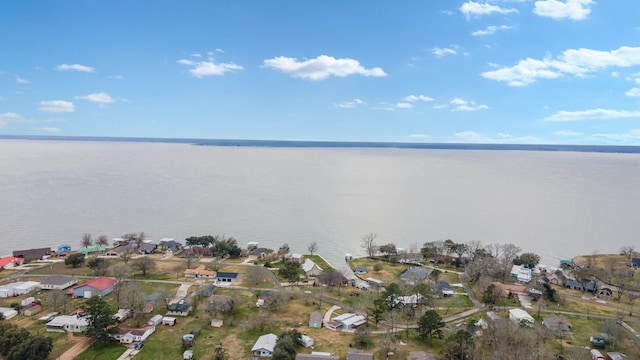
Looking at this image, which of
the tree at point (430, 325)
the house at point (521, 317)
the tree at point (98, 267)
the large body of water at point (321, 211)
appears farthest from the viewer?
the large body of water at point (321, 211)

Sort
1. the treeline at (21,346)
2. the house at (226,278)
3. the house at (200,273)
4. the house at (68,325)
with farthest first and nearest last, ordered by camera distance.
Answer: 1. the house at (200,273)
2. the house at (226,278)
3. the house at (68,325)
4. the treeline at (21,346)

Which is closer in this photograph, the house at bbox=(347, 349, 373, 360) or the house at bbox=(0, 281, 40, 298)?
the house at bbox=(347, 349, 373, 360)

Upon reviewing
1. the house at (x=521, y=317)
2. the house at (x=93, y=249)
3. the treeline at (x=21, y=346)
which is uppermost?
the treeline at (x=21, y=346)

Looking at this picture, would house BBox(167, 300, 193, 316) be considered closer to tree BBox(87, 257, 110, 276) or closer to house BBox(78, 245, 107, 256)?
tree BBox(87, 257, 110, 276)

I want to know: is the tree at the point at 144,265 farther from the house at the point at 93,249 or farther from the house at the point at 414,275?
the house at the point at 414,275

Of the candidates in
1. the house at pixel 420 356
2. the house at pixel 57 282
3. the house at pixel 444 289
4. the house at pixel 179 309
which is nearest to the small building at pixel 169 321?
Result: the house at pixel 179 309

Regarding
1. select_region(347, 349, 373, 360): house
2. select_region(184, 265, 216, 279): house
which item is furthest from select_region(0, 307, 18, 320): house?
select_region(347, 349, 373, 360): house

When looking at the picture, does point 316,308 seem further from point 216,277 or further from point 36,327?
point 36,327

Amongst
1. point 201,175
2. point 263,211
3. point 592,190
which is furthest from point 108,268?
point 592,190
